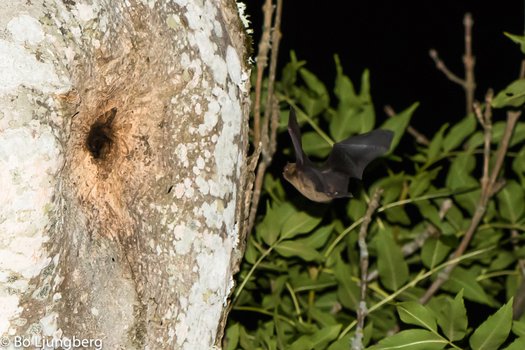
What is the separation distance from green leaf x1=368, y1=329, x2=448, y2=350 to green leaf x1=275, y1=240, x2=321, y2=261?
162 millimetres

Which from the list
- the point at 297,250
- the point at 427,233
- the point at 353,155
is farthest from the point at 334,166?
the point at 427,233

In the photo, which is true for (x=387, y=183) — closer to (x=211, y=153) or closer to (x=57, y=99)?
(x=211, y=153)

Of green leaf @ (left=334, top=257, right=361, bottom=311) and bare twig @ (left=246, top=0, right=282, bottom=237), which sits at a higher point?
bare twig @ (left=246, top=0, right=282, bottom=237)

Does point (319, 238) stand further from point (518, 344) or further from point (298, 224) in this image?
point (518, 344)

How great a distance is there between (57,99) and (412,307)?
0.45 m

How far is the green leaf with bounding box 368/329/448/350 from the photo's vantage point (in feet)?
3.23

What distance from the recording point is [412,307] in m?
0.98

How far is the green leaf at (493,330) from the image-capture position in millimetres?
949

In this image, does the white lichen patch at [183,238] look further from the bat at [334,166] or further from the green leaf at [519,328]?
the green leaf at [519,328]

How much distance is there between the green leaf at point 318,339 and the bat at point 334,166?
0.15 meters

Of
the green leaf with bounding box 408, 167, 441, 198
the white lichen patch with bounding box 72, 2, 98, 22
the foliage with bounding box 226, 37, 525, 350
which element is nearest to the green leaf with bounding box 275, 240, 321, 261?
the foliage with bounding box 226, 37, 525, 350

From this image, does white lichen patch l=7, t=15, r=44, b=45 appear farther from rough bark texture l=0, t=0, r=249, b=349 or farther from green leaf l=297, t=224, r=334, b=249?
green leaf l=297, t=224, r=334, b=249

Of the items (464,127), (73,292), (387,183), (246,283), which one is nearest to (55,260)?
(73,292)

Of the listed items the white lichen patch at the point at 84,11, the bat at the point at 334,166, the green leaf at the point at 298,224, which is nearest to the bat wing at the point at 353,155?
the bat at the point at 334,166
